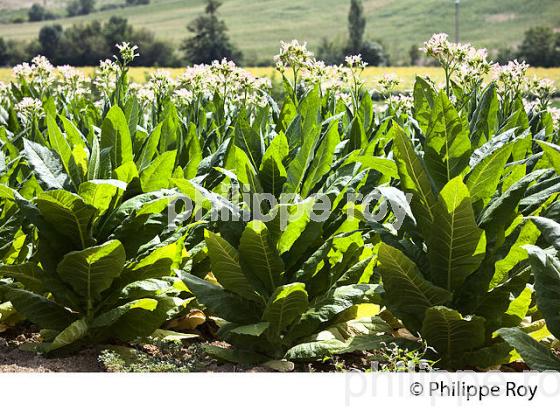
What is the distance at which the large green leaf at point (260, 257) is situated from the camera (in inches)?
98.6

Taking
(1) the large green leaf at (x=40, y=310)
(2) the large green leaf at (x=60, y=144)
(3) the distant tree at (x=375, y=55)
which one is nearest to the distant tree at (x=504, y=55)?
(2) the large green leaf at (x=60, y=144)

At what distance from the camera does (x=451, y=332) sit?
2.53m

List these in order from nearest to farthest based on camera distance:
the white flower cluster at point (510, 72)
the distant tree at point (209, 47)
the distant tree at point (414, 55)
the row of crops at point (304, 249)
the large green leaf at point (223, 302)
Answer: the row of crops at point (304, 249), the large green leaf at point (223, 302), the white flower cluster at point (510, 72), the distant tree at point (209, 47), the distant tree at point (414, 55)

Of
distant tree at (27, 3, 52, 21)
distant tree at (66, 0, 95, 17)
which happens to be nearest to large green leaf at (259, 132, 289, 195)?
distant tree at (27, 3, 52, 21)

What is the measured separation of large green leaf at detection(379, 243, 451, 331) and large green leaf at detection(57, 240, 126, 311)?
31.5 inches

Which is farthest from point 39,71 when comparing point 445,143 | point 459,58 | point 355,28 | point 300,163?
point 355,28

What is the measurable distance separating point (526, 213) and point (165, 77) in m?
2.26

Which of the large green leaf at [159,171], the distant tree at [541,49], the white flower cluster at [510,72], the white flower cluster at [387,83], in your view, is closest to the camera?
the large green leaf at [159,171]

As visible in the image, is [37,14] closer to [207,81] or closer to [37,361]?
[207,81]

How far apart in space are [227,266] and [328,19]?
82950 mm

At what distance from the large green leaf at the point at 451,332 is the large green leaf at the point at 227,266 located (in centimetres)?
55

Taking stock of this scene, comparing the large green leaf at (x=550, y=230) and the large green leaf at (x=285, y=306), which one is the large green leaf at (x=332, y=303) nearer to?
the large green leaf at (x=285, y=306)

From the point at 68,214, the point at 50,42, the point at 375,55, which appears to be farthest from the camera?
the point at 375,55
